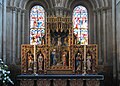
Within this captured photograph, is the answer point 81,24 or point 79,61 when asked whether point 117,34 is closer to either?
point 79,61

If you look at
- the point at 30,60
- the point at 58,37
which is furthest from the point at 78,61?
the point at 30,60

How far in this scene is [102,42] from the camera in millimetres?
18578

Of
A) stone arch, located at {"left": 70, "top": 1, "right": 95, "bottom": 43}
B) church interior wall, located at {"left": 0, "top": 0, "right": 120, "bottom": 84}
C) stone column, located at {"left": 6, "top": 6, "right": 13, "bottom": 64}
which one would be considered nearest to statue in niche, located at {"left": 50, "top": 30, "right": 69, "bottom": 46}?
church interior wall, located at {"left": 0, "top": 0, "right": 120, "bottom": 84}

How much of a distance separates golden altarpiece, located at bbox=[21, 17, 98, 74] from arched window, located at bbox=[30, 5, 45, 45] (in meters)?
3.30

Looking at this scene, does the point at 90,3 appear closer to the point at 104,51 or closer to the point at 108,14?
the point at 108,14

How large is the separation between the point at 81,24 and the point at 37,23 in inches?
111

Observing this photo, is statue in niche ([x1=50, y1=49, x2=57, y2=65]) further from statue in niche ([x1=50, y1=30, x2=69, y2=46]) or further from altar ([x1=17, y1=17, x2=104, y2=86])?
statue in niche ([x1=50, y1=30, x2=69, y2=46])

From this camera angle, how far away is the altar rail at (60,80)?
14312mm

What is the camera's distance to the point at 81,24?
1983 cm

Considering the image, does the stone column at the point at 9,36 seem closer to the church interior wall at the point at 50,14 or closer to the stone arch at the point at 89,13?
the church interior wall at the point at 50,14

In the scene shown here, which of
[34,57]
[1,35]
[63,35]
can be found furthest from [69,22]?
[1,35]

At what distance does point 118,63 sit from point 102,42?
2.23 metres

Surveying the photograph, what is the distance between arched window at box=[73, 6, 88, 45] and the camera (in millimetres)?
19625

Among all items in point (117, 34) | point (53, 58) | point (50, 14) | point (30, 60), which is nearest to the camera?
point (30, 60)
